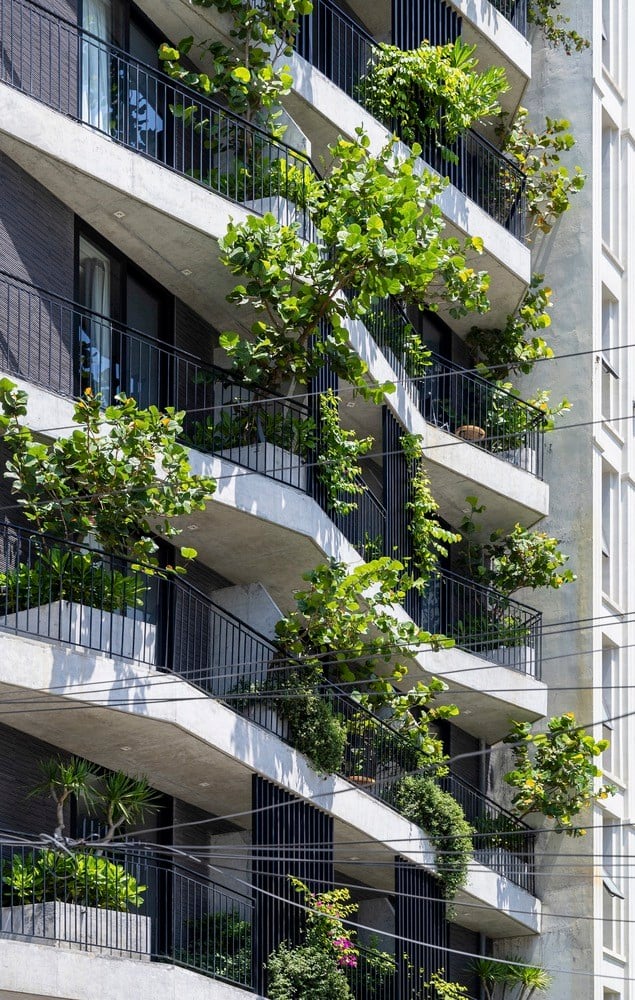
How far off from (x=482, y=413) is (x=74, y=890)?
1472cm

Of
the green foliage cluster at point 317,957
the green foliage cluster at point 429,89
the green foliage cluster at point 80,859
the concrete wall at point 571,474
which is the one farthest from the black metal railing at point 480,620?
the green foliage cluster at point 80,859

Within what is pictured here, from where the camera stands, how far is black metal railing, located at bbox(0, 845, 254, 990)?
20859 mm

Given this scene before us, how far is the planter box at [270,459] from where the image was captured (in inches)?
1008

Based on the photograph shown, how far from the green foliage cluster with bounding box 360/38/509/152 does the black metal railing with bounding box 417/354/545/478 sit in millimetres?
3784

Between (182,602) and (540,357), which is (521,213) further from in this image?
(182,602)

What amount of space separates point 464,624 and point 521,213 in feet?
25.1

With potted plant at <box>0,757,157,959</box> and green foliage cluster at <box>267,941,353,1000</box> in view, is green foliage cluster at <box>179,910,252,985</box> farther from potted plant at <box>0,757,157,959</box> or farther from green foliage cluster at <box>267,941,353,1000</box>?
potted plant at <box>0,757,157,959</box>

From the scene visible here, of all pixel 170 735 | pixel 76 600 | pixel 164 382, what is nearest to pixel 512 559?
pixel 164 382

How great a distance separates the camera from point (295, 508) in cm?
2575

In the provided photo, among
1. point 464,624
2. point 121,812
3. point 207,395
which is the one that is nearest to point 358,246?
point 207,395

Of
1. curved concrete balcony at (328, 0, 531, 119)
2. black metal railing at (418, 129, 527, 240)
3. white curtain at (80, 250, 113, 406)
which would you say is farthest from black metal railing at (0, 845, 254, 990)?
black metal railing at (418, 129, 527, 240)

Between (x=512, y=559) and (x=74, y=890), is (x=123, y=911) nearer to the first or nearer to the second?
(x=74, y=890)

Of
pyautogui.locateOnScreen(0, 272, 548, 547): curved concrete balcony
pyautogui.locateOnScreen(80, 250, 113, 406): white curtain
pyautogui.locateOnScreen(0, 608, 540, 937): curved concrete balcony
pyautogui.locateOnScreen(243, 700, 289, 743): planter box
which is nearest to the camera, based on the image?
pyautogui.locateOnScreen(0, 608, 540, 937): curved concrete balcony

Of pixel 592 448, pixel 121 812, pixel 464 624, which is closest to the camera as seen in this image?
pixel 121 812
